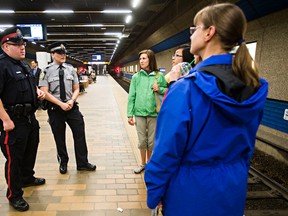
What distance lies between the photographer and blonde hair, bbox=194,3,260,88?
3.19 feet

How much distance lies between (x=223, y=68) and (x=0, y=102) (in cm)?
209

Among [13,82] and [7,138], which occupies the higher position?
[13,82]

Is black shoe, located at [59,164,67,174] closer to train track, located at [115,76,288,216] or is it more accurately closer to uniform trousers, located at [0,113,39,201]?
uniform trousers, located at [0,113,39,201]

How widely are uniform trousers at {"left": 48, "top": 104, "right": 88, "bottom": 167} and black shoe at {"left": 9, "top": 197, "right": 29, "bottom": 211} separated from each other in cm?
89

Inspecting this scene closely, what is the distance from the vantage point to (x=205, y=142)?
3.34ft

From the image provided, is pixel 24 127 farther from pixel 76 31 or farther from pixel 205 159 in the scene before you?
pixel 76 31

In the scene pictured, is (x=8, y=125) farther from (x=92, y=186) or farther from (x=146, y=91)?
(x=146, y=91)

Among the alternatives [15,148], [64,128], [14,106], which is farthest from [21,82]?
[64,128]

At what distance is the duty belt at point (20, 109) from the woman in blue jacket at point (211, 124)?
6.03 feet

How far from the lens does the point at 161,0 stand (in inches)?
313

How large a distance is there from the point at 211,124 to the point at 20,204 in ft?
7.65

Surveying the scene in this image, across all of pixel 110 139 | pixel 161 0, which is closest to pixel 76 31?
pixel 161 0

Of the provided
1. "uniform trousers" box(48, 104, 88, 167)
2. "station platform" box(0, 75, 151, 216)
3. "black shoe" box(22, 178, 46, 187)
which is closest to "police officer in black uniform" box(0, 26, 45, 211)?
"station platform" box(0, 75, 151, 216)

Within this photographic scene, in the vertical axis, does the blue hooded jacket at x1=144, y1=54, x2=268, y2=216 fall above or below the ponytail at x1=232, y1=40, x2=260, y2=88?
below
